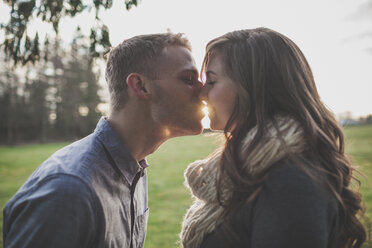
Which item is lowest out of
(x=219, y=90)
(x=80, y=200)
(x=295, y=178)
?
(x=80, y=200)

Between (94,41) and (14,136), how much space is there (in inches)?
1762

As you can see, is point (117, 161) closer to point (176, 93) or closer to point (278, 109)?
point (176, 93)

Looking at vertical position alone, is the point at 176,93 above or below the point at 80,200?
above

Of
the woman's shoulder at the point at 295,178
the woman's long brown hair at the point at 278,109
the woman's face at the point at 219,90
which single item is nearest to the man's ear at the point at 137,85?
the woman's face at the point at 219,90

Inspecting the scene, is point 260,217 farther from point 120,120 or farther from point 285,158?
point 120,120

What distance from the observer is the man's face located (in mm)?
2463

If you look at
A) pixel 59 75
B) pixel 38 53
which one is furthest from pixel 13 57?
pixel 59 75

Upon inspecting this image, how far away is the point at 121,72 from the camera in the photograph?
8.16ft

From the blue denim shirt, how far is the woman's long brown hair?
813 mm

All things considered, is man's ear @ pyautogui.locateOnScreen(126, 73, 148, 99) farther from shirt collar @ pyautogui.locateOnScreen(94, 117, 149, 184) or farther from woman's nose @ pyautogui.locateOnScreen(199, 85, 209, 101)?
woman's nose @ pyautogui.locateOnScreen(199, 85, 209, 101)

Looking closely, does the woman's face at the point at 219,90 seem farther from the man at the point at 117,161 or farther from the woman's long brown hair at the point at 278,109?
the man at the point at 117,161

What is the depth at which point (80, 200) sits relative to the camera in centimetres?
161

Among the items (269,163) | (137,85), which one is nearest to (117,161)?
(137,85)

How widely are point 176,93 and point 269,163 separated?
4.29 ft
